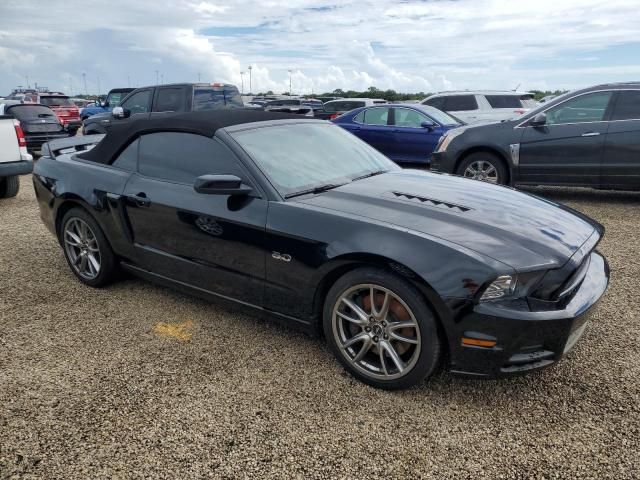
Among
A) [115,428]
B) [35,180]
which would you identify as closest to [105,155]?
[35,180]

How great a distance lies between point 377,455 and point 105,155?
10.2 feet

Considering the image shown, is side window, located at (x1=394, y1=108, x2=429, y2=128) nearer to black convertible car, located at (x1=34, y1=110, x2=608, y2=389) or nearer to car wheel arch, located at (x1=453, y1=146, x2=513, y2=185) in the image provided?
car wheel arch, located at (x1=453, y1=146, x2=513, y2=185)

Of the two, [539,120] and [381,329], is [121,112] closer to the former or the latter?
[539,120]

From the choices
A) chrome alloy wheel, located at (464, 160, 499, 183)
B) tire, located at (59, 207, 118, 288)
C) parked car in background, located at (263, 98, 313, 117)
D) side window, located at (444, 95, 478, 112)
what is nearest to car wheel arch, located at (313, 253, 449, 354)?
tire, located at (59, 207, 118, 288)

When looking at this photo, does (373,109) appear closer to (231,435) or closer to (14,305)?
(14,305)

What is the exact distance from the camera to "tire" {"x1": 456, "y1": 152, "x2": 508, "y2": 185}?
731 cm

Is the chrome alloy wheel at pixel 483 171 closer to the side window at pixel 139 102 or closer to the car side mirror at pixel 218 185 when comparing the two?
the car side mirror at pixel 218 185

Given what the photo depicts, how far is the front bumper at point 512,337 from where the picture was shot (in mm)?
2355

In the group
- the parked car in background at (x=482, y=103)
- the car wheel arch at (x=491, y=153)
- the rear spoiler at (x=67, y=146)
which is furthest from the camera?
the parked car in background at (x=482, y=103)

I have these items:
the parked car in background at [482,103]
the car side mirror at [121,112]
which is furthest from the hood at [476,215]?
the parked car in background at [482,103]

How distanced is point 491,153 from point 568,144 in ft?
3.33

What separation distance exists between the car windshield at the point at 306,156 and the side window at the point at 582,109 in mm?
4185

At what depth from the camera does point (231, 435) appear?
7.86 ft

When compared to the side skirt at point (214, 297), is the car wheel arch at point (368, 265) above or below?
above
